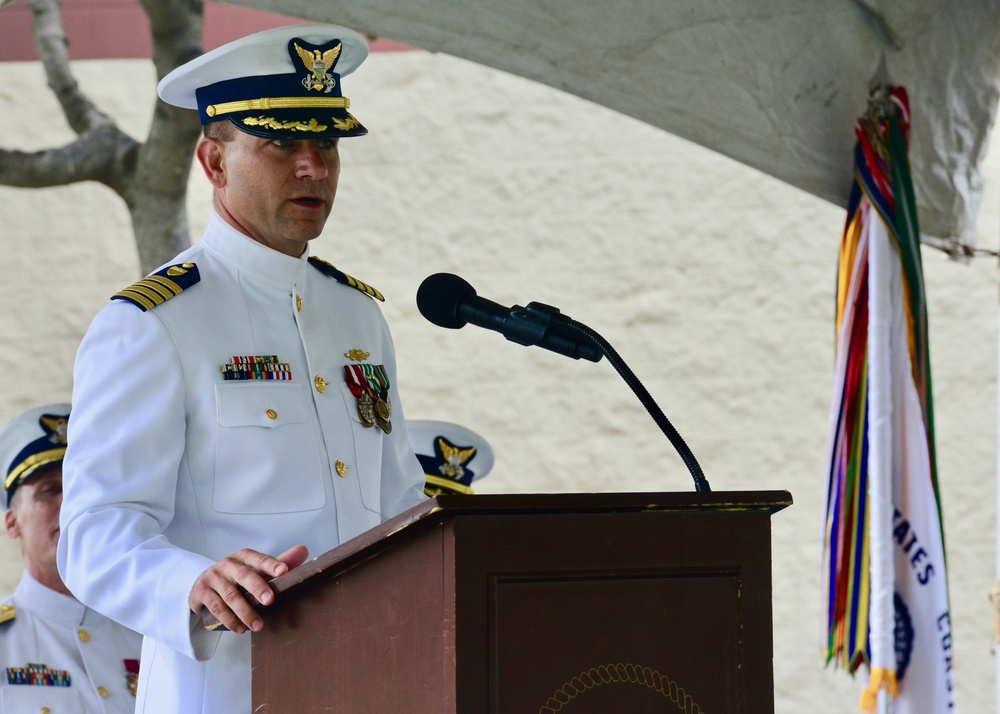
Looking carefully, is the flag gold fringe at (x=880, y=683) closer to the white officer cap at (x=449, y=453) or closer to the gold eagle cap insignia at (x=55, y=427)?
the white officer cap at (x=449, y=453)

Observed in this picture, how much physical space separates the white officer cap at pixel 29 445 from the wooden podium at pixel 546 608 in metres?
2.00

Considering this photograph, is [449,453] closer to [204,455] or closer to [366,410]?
[366,410]

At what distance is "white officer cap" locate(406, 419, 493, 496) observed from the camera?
137 inches

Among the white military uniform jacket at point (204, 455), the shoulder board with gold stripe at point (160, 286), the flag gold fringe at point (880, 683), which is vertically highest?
the shoulder board with gold stripe at point (160, 286)

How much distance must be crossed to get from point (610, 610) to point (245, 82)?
102 centimetres

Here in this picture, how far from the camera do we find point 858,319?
294 centimetres

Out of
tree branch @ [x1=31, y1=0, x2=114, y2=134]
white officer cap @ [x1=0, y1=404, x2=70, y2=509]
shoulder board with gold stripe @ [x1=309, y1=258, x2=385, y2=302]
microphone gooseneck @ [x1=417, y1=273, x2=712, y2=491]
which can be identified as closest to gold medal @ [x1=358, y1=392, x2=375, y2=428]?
shoulder board with gold stripe @ [x1=309, y1=258, x2=385, y2=302]

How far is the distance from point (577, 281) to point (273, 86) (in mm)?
3664

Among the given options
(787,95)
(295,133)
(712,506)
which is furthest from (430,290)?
(787,95)

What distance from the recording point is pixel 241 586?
1.36m

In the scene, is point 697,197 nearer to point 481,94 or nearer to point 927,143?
point 481,94

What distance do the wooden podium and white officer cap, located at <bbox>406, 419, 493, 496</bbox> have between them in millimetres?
2159

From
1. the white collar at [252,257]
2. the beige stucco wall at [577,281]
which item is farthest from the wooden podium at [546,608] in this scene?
the beige stucco wall at [577,281]

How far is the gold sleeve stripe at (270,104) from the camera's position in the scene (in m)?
1.83
